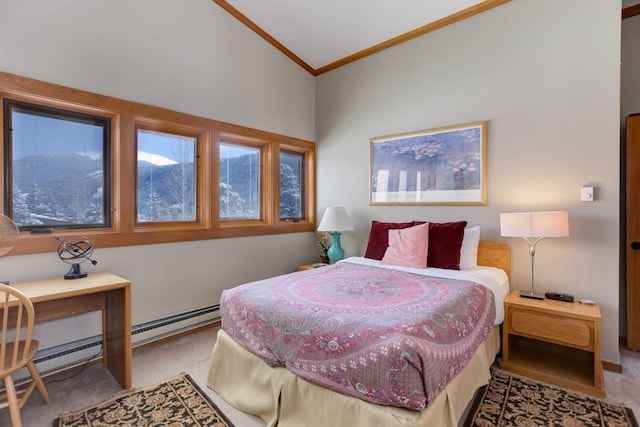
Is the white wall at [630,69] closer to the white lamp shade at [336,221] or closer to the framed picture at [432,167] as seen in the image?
the framed picture at [432,167]

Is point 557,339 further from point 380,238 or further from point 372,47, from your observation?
point 372,47

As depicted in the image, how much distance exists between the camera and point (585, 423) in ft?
5.71

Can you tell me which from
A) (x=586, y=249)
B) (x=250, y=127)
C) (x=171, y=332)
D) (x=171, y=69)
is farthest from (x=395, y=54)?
(x=171, y=332)

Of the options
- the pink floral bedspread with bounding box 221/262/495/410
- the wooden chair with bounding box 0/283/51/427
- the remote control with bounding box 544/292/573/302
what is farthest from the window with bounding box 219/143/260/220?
the remote control with bounding box 544/292/573/302

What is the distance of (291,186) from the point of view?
4.23 m

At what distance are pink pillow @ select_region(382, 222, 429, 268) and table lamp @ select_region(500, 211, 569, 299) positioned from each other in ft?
2.08

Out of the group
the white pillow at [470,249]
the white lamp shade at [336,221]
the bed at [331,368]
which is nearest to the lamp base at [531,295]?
the bed at [331,368]

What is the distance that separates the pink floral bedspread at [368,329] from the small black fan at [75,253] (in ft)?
3.64

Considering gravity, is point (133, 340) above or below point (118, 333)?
below

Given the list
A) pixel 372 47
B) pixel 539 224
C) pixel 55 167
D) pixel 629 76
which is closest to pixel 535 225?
pixel 539 224

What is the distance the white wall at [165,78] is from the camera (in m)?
2.22

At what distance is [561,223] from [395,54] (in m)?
2.44

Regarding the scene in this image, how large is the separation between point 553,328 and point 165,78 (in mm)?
3709

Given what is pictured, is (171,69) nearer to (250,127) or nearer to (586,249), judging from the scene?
(250,127)
